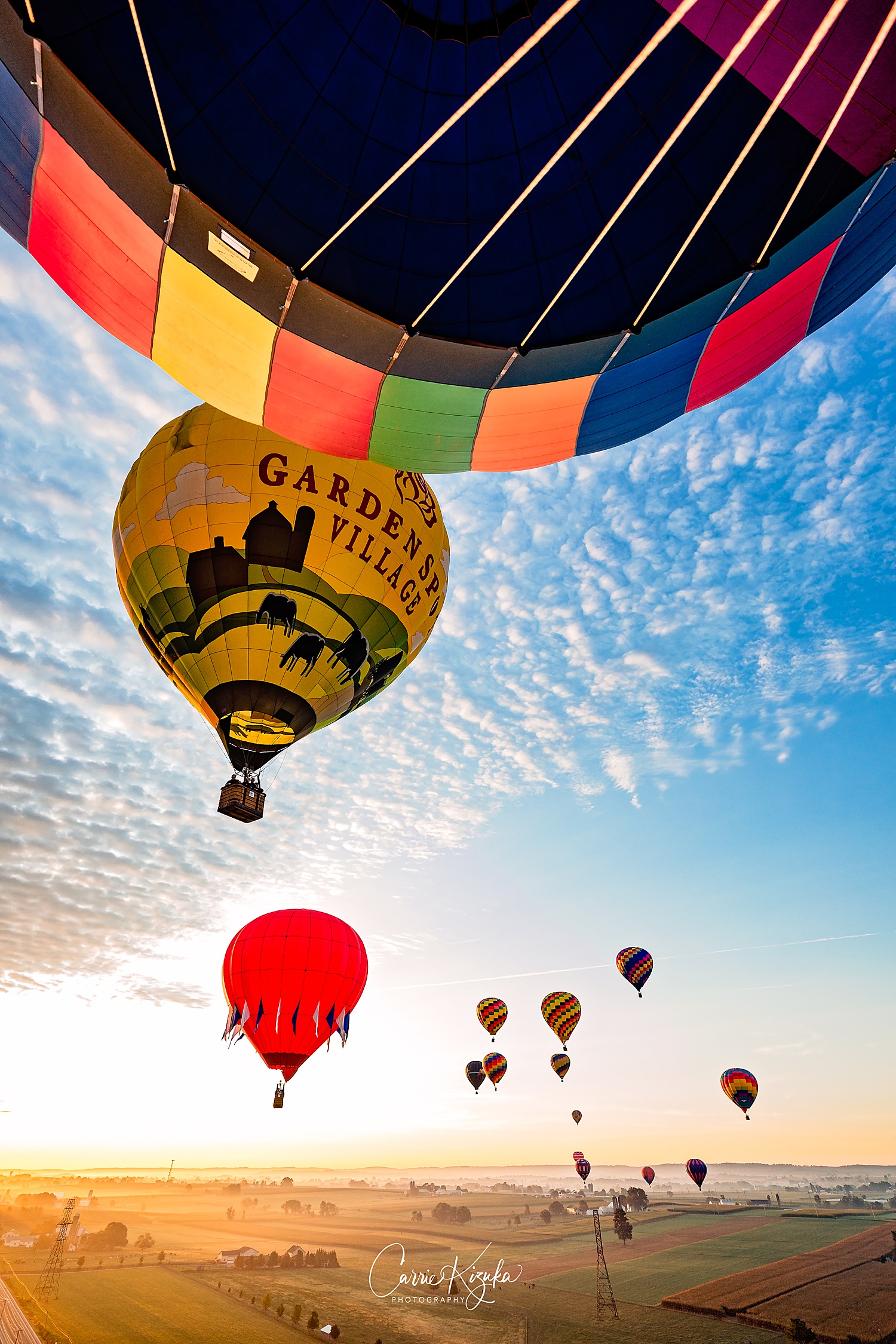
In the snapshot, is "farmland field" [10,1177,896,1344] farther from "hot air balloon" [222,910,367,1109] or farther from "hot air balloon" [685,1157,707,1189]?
"hot air balloon" [222,910,367,1109]

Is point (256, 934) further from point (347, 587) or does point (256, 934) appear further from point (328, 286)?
point (328, 286)

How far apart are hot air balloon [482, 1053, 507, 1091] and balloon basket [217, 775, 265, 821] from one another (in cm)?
4085

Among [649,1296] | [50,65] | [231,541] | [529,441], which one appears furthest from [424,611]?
Answer: [649,1296]

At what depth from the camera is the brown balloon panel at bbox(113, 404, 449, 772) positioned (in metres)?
10.4

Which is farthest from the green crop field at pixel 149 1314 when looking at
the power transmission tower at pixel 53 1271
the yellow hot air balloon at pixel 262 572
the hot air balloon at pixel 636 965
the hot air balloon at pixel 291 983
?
the yellow hot air balloon at pixel 262 572

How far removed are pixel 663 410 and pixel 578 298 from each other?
1.08 m

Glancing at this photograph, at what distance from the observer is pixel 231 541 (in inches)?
411

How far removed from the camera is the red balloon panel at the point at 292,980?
1716 centimetres

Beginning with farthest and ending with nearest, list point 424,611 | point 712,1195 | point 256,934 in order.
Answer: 1. point 712,1195
2. point 256,934
3. point 424,611

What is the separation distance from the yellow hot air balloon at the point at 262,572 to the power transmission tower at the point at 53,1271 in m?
52.5

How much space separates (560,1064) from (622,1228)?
3804 cm

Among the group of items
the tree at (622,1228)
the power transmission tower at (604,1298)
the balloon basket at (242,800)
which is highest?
the balloon basket at (242,800)

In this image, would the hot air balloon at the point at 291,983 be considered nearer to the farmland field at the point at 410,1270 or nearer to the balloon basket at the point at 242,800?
the balloon basket at the point at 242,800

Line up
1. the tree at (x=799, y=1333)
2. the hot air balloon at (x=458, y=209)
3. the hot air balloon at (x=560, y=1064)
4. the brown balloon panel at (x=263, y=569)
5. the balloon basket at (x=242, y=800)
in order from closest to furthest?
the hot air balloon at (x=458, y=209)
the brown balloon panel at (x=263, y=569)
the balloon basket at (x=242, y=800)
the tree at (x=799, y=1333)
the hot air balloon at (x=560, y=1064)
